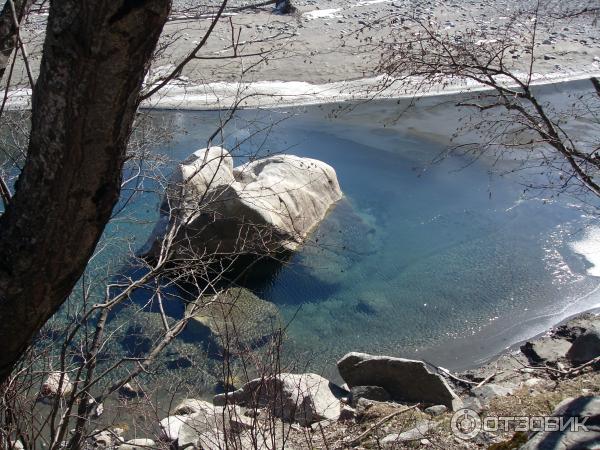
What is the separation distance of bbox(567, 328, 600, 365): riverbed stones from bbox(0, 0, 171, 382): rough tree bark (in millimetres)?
6670

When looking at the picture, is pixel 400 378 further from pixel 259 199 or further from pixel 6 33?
pixel 6 33

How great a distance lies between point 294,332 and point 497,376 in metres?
2.71

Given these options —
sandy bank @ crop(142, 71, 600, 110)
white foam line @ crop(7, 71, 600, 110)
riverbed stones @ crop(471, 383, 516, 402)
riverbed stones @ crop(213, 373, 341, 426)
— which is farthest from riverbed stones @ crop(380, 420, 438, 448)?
white foam line @ crop(7, 71, 600, 110)

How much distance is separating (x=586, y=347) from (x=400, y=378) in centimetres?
232

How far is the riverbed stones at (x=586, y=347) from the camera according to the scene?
717cm

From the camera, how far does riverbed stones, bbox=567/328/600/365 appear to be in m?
7.17

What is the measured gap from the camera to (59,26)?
5.53 ft

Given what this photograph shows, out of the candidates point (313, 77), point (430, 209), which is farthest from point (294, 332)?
point (313, 77)

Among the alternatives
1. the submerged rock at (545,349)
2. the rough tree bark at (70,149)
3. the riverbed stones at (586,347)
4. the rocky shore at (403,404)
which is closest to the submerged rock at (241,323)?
the rocky shore at (403,404)

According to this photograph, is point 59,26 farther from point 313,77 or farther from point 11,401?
point 313,77

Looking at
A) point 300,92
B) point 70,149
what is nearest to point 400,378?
point 70,149

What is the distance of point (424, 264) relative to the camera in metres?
9.95

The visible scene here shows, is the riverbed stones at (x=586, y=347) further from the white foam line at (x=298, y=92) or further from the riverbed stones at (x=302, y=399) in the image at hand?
the white foam line at (x=298, y=92)

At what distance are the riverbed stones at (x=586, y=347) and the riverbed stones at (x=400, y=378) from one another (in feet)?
5.79
